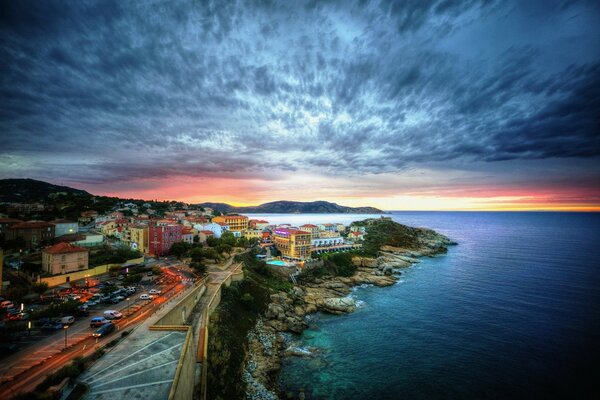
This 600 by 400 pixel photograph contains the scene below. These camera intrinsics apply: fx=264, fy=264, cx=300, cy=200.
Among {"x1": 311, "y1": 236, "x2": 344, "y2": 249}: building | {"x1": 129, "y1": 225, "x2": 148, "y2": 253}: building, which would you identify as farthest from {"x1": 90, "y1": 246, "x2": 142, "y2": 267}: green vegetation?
{"x1": 311, "y1": 236, "x2": 344, "y2": 249}: building

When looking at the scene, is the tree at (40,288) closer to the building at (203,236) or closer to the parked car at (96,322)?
the parked car at (96,322)

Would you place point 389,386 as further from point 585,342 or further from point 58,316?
point 58,316

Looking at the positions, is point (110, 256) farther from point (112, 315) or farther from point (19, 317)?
point (112, 315)

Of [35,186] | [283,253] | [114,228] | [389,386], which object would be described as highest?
[35,186]

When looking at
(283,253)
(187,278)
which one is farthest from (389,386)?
(283,253)

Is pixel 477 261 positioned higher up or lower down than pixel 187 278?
lower down

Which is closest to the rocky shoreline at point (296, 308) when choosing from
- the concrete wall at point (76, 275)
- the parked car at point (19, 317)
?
the parked car at point (19, 317)
